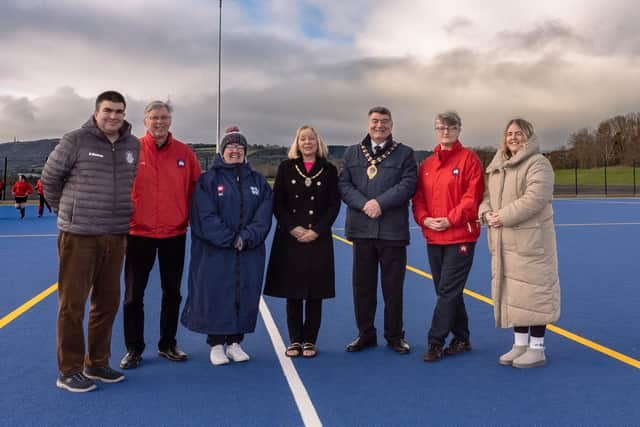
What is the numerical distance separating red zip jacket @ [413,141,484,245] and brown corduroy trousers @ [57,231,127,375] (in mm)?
2509

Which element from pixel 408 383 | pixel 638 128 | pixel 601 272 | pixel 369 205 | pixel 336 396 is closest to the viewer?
pixel 336 396

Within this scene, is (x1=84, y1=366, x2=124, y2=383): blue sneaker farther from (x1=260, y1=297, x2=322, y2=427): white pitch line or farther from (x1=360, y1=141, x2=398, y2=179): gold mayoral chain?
(x1=360, y1=141, x2=398, y2=179): gold mayoral chain

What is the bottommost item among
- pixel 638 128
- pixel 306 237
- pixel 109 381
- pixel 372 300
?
pixel 109 381

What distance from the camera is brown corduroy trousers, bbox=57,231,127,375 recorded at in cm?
387

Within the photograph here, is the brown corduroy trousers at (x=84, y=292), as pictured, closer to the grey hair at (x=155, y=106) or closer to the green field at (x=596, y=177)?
the grey hair at (x=155, y=106)

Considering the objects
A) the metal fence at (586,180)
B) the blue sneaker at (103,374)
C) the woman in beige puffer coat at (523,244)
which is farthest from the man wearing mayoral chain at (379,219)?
the metal fence at (586,180)

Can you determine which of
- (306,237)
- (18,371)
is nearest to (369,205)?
(306,237)

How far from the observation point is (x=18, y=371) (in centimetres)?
422

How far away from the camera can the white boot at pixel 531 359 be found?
14.3 ft

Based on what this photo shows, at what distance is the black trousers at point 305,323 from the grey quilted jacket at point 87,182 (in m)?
1.60

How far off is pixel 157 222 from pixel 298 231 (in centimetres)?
113

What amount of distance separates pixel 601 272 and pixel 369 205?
18.8 feet

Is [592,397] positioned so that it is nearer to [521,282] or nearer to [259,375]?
[521,282]

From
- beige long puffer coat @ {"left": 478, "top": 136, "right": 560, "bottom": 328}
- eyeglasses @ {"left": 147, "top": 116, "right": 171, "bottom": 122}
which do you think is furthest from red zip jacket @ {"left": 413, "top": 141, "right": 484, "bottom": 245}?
eyeglasses @ {"left": 147, "top": 116, "right": 171, "bottom": 122}
